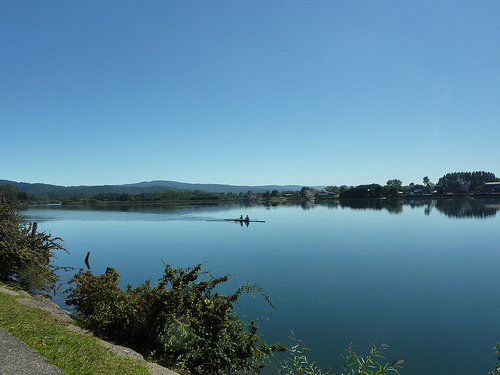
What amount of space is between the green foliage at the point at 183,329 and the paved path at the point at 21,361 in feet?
10.7

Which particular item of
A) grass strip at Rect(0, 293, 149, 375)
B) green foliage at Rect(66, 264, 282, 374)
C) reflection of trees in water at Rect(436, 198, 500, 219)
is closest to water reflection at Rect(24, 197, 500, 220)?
reflection of trees in water at Rect(436, 198, 500, 219)

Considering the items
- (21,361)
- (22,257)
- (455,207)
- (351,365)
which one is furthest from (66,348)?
(455,207)

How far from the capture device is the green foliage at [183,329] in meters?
→ 8.65

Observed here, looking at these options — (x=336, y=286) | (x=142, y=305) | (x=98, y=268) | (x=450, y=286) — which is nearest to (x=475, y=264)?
(x=450, y=286)

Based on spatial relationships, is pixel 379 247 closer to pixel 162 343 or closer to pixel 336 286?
pixel 336 286

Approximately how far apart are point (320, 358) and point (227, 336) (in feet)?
16.9

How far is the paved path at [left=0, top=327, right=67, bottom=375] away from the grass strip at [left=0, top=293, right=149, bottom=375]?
0.59ft

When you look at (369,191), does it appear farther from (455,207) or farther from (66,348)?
(66,348)

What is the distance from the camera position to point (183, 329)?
8.45 m

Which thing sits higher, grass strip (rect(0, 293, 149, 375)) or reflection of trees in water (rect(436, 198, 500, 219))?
grass strip (rect(0, 293, 149, 375))

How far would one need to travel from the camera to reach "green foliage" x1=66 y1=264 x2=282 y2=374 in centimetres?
865

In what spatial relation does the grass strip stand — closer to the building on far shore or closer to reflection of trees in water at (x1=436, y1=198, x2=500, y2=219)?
reflection of trees in water at (x1=436, y1=198, x2=500, y2=219)

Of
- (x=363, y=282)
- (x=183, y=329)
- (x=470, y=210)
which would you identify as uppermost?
(x=183, y=329)

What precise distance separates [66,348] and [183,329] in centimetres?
285
